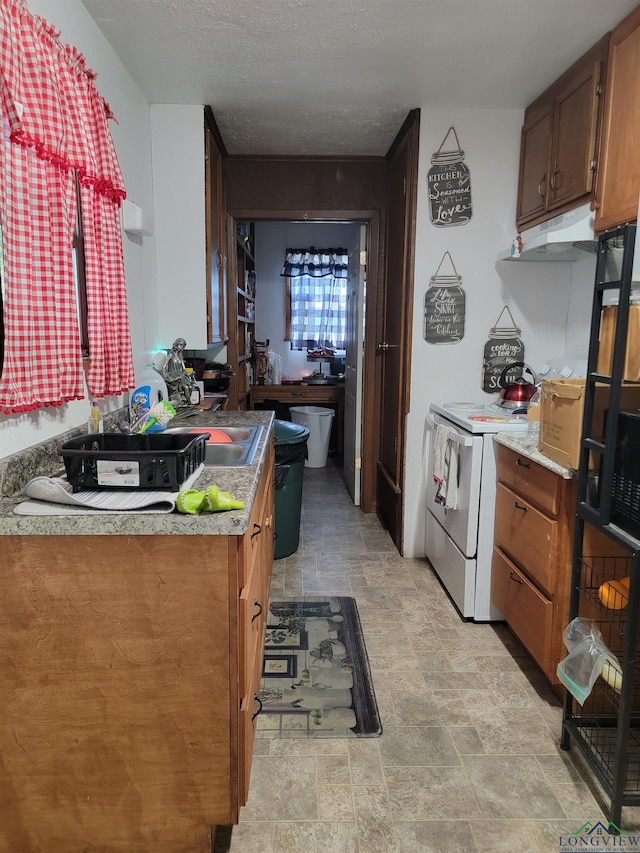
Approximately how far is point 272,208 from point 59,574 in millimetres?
3038

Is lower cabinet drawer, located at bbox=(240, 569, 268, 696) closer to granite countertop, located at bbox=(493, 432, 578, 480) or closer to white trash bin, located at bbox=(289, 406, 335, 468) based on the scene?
granite countertop, located at bbox=(493, 432, 578, 480)

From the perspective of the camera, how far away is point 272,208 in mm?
3676

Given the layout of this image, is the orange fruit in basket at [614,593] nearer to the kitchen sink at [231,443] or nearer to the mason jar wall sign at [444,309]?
the kitchen sink at [231,443]

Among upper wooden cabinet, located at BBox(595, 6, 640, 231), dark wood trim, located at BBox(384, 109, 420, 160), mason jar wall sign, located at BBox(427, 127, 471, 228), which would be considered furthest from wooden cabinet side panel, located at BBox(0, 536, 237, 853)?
dark wood trim, located at BBox(384, 109, 420, 160)

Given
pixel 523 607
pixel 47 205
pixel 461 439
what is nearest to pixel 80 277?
pixel 47 205

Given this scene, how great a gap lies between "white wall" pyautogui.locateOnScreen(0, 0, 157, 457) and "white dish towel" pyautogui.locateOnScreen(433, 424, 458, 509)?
144 centimetres

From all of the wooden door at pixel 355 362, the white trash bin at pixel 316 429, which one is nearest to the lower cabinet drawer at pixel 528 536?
the wooden door at pixel 355 362

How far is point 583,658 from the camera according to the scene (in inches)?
63.7

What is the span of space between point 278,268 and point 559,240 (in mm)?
3989

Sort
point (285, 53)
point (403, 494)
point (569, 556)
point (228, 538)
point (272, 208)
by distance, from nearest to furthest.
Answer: point (228, 538)
point (569, 556)
point (285, 53)
point (403, 494)
point (272, 208)

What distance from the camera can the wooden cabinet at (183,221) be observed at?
275 cm

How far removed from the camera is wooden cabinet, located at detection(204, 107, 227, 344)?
2.86 meters

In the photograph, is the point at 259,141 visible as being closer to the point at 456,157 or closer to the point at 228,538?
the point at 456,157

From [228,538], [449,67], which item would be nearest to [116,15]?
[449,67]
